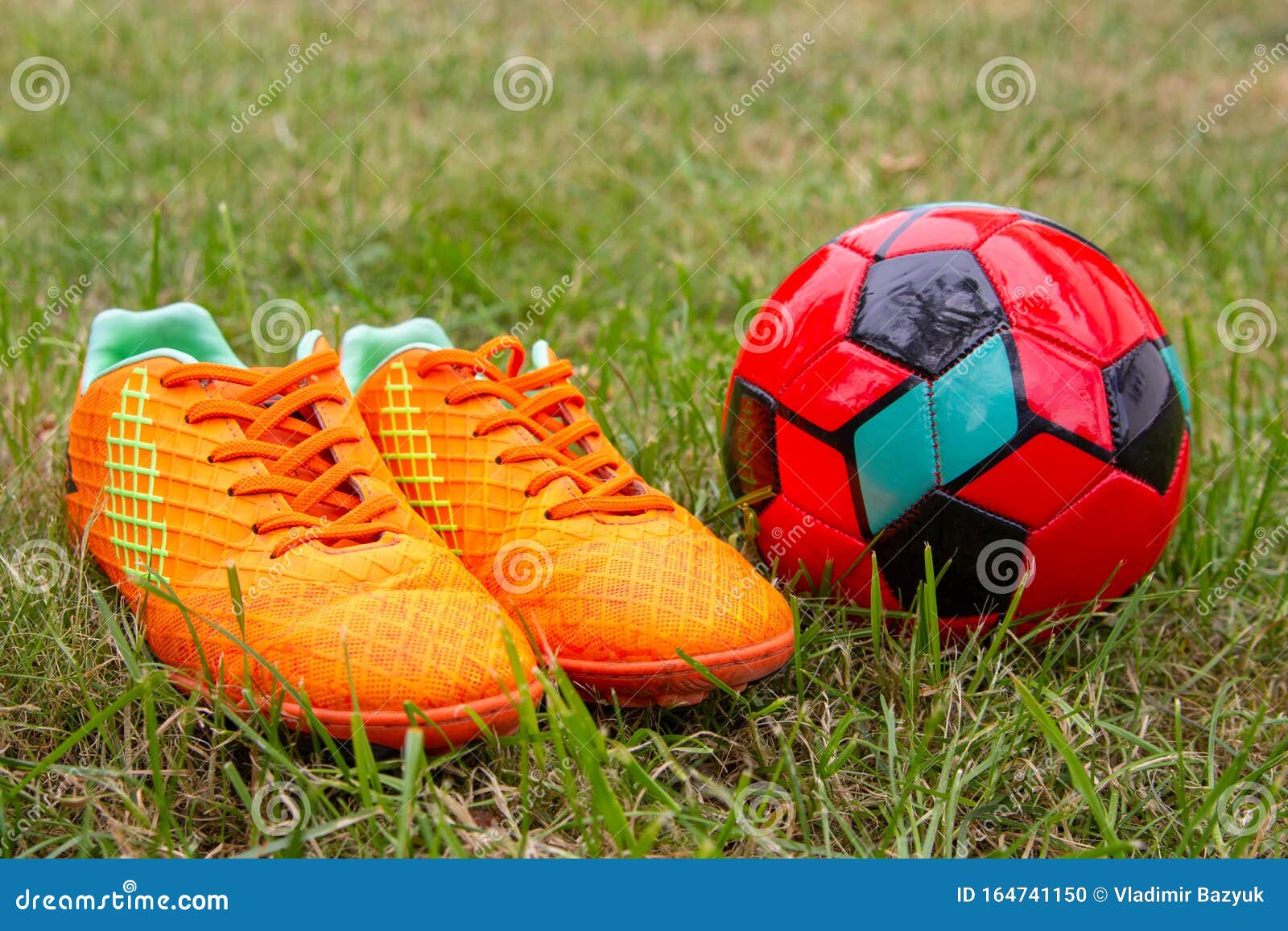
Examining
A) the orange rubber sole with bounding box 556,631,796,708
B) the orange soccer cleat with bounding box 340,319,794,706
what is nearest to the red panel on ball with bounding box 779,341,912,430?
the orange soccer cleat with bounding box 340,319,794,706

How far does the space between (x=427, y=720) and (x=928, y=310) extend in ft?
3.71

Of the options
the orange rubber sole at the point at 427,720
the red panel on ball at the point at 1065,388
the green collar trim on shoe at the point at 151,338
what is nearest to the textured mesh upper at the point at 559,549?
the orange rubber sole at the point at 427,720

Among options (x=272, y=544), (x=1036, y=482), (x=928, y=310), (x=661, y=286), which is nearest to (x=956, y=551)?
(x=1036, y=482)

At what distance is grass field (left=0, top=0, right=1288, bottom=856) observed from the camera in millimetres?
1704

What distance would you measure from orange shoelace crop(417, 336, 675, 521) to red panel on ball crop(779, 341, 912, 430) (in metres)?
0.32

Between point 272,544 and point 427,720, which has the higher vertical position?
point 272,544

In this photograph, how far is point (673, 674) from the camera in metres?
1.82

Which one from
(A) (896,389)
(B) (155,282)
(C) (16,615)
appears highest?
(A) (896,389)

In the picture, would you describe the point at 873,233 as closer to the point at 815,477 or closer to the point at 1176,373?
the point at 815,477

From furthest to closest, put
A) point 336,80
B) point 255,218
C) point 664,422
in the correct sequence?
point 336,80 < point 255,218 < point 664,422

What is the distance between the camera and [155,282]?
3283mm

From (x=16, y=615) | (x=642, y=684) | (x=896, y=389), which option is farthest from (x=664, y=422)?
(x=16, y=615)

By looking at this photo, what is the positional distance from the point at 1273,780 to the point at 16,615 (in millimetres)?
2150

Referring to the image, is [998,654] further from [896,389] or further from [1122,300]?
[1122,300]
